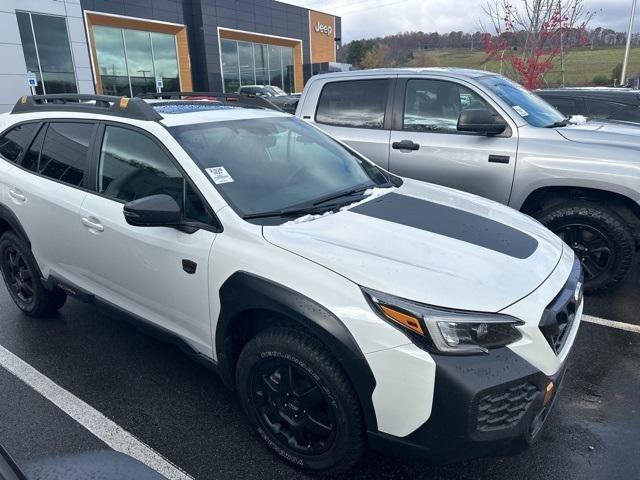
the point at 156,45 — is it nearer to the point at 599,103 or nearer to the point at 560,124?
the point at 599,103

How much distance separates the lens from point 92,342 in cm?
360

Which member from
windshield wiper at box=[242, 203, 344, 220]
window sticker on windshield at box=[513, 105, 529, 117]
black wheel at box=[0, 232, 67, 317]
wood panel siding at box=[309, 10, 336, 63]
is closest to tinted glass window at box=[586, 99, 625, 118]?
window sticker on windshield at box=[513, 105, 529, 117]

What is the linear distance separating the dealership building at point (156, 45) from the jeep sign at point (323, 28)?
0.09 meters

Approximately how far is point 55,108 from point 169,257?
1.84 m

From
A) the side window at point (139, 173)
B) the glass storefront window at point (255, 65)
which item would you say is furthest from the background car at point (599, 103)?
the glass storefront window at point (255, 65)

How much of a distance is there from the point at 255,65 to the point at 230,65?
288cm

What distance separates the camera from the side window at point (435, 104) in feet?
15.0

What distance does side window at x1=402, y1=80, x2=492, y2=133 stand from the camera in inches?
181

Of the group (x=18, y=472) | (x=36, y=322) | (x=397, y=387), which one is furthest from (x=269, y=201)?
(x=36, y=322)

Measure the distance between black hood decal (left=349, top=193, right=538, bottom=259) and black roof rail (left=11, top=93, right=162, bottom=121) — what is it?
4.53 ft

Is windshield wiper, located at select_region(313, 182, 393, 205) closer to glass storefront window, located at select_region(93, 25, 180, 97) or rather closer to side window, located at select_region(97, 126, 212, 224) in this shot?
side window, located at select_region(97, 126, 212, 224)

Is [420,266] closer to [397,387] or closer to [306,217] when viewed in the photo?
[397,387]

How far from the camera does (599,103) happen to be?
7199mm

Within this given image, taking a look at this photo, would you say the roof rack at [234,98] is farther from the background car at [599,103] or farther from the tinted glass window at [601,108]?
the tinted glass window at [601,108]
